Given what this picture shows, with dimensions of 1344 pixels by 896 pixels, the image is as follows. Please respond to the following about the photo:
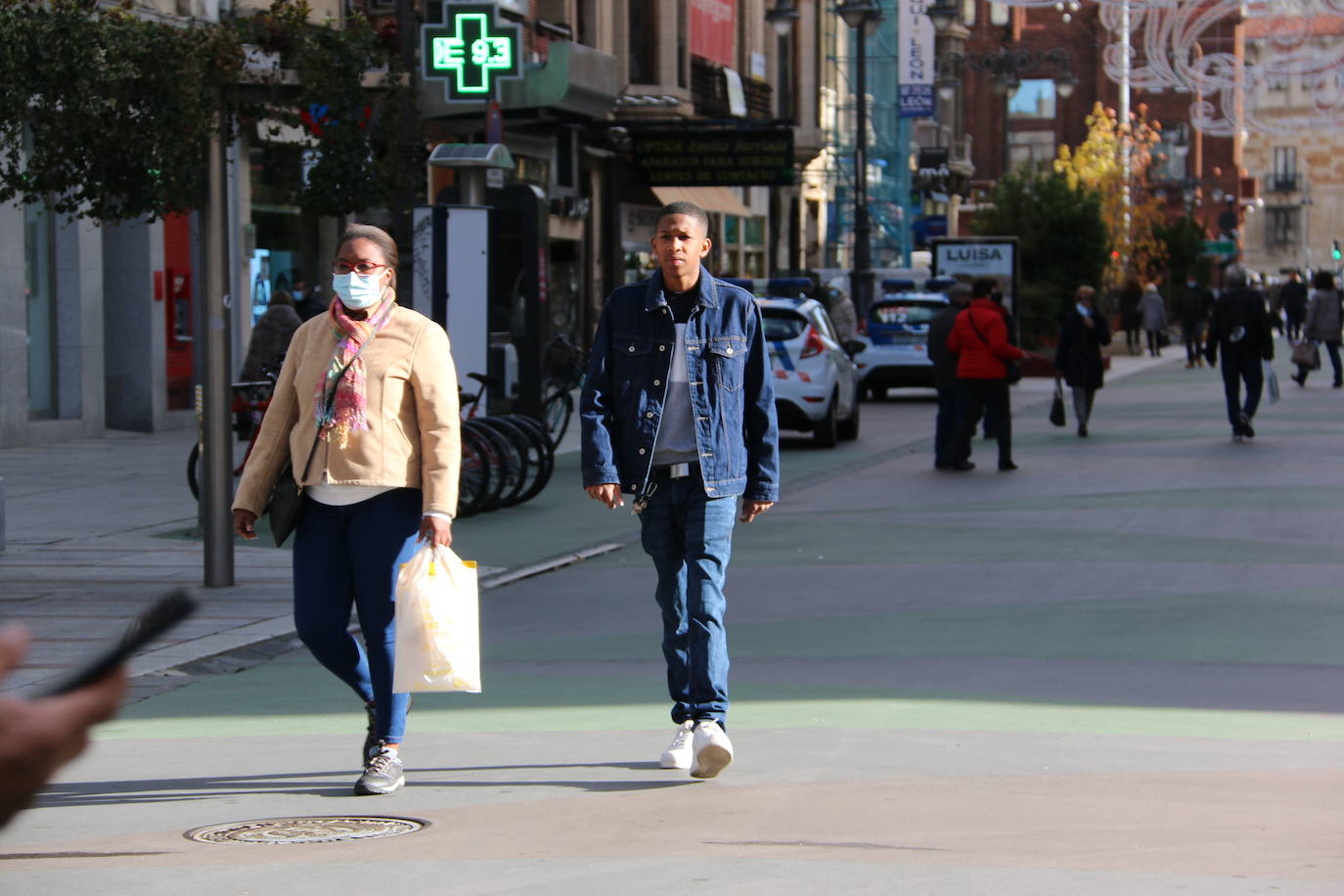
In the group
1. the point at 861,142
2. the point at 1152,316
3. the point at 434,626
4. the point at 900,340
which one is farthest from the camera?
the point at 1152,316

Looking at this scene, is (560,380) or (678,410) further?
(560,380)

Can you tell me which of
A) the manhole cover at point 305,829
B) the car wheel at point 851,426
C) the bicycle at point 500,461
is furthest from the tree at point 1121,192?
the manhole cover at point 305,829

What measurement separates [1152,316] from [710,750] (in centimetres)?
4533

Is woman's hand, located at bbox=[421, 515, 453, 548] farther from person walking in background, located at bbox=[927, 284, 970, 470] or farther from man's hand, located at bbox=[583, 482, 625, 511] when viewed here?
person walking in background, located at bbox=[927, 284, 970, 470]

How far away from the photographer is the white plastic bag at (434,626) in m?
5.86

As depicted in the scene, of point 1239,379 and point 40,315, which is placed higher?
point 40,315

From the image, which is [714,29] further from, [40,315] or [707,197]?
[40,315]

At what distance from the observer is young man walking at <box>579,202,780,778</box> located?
250 inches

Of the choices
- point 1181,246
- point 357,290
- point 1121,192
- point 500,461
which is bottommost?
point 500,461

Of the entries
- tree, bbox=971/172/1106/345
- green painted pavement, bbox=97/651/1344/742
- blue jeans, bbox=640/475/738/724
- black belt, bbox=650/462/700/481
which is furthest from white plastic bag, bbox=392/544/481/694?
tree, bbox=971/172/1106/345

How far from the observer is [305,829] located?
5.67 metres

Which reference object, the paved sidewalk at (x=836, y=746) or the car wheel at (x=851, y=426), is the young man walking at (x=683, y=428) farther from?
the car wheel at (x=851, y=426)

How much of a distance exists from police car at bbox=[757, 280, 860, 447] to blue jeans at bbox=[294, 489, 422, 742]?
50.0 feet

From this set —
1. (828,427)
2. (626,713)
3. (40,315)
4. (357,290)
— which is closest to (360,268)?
(357,290)
